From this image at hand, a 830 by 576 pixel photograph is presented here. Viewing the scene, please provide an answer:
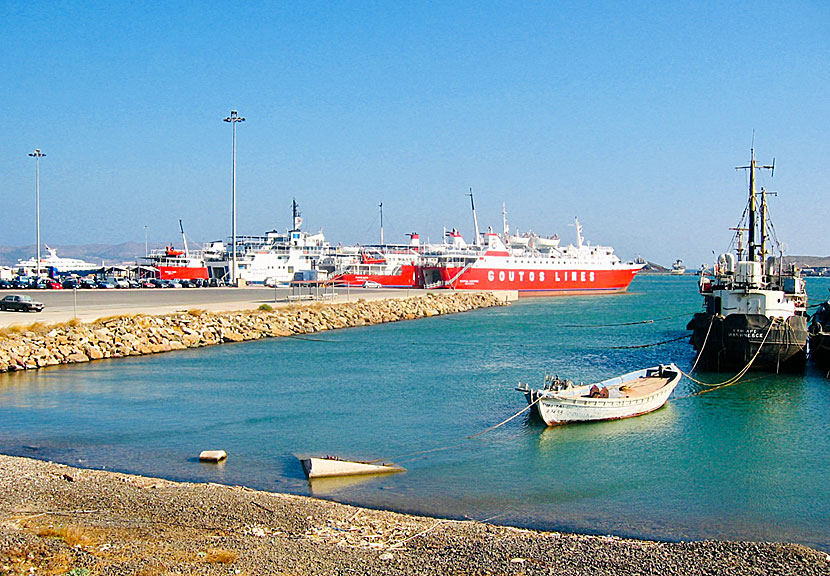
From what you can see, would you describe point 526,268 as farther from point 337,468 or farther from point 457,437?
point 337,468

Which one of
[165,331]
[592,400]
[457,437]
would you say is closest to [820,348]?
[592,400]

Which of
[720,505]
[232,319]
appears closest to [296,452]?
[720,505]

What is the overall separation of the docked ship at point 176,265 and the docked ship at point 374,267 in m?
13.9

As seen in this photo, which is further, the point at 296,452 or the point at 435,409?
the point at 435,409

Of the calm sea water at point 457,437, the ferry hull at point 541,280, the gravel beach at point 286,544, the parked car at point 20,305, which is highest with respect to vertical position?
the ferry hull at point 541,280

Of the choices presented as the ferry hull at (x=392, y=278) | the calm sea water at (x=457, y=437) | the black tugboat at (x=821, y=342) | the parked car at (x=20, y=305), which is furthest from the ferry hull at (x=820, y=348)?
the ferry hull at (x=392, y=278)

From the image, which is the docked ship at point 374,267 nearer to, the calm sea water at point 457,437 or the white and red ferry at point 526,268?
the white and red ferry at point 526,268

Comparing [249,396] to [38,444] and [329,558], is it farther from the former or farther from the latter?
[329,558]

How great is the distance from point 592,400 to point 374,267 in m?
65.1

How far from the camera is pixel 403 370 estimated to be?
2572cm

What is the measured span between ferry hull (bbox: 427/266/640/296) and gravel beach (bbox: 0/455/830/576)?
67.4 meters

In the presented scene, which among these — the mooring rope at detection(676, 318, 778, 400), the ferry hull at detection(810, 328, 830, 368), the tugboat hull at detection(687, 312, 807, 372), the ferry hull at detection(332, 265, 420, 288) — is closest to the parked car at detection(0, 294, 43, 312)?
the mooring rope at detection(676, 318, 778, 400)

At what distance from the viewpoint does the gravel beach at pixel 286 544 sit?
7.59 metres

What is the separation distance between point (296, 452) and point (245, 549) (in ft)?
20.0
